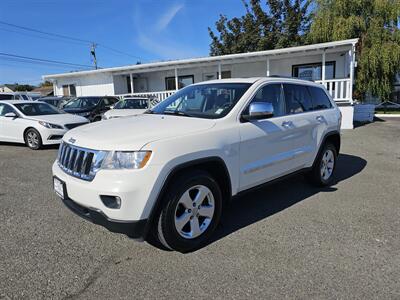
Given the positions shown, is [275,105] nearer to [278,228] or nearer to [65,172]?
[278,228]

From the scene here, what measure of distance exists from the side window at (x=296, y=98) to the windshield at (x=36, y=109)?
7.93m

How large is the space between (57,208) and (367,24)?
57.3ft

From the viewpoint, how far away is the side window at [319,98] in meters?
4.98

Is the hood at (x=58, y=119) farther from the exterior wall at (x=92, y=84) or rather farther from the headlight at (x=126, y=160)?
the exterior wall at (x=92, y=84)

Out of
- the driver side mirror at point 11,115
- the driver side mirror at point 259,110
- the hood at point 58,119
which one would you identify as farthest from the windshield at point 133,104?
the driver side mirror at point 259,110

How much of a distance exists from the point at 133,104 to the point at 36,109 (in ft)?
12.5

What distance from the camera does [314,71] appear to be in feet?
51.0

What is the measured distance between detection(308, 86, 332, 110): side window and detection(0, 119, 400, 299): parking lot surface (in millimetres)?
1445

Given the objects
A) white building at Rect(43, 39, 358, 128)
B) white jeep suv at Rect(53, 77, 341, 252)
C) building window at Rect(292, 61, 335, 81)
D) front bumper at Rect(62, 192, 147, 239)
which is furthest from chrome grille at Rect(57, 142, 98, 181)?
building window at Rect(292, 61, 335, 81)

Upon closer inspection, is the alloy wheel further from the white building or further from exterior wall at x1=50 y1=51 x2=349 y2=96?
exterior wall at x1=50 y1=51 x2=349 y2=96

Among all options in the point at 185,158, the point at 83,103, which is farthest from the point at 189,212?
the point at 83,103

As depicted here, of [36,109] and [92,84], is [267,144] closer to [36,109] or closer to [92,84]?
[36,109]

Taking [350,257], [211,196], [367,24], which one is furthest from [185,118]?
[367,24]

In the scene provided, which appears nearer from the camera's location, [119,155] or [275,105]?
[119,155]
